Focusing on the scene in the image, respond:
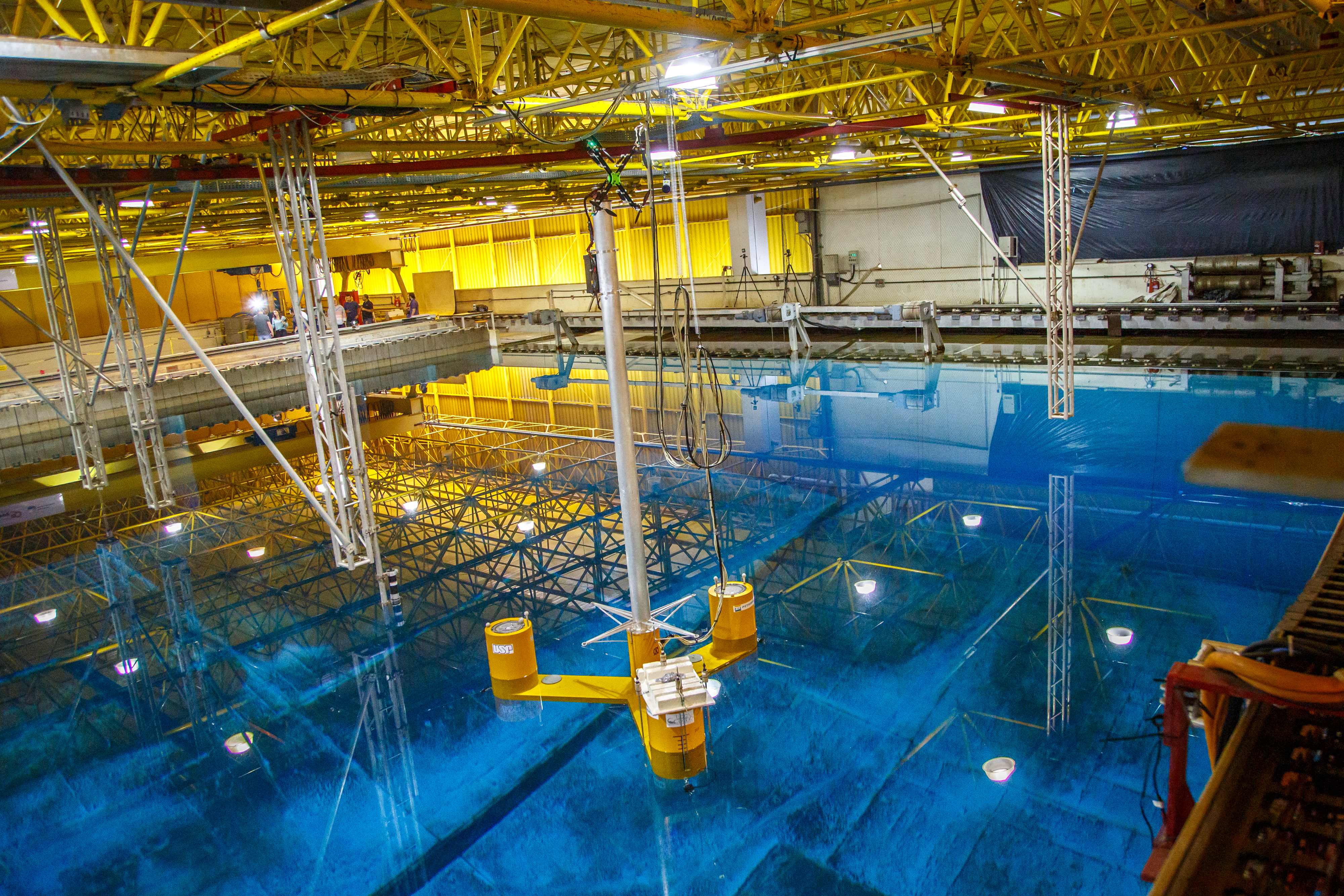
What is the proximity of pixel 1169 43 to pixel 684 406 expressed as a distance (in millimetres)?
9097

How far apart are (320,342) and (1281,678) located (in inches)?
341

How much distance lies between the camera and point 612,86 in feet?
34.4

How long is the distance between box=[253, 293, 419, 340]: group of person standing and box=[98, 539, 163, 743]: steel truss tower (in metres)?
21.5

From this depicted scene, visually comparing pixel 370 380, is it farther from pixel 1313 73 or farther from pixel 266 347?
pixel 1313 73

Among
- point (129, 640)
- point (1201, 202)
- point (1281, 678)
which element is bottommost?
point (129, 640)

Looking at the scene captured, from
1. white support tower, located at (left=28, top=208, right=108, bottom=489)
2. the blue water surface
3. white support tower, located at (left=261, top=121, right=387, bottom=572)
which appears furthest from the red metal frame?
white support tower, located at (left=28, top=208, right=108, bottom=489)

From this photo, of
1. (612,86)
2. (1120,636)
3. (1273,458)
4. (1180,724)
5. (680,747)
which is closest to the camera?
(1273,458)

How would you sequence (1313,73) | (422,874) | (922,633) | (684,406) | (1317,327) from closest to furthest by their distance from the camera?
(422,874)
(684,406)
(922,633)
(1313,73)
(1317,327)

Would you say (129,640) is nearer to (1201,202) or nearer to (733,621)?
(733,621)

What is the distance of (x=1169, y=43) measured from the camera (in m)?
11.7

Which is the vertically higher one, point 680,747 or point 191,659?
point 680,747

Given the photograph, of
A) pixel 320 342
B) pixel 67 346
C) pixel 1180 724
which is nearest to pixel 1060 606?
pixel 1180 724

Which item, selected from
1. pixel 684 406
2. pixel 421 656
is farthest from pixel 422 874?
pixel 684 406

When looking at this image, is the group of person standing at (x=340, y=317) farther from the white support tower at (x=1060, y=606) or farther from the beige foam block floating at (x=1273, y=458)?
the beige foam block floating at (x=1273, y=458)
